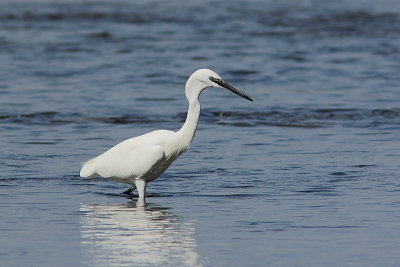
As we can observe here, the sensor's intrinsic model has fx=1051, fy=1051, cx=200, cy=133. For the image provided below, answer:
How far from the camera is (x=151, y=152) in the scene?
9797 mm

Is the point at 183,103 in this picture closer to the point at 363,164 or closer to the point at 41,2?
the point at 363,164

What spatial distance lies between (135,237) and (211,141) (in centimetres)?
542

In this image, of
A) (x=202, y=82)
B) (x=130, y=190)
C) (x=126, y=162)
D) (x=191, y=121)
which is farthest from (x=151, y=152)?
A: (x=202, y=82)

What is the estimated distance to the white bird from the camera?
9.86 metres

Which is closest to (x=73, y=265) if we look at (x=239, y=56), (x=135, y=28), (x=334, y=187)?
(x=334, y=187)

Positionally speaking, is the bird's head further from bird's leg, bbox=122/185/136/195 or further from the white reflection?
the white reflection

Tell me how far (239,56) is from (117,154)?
45.3 ft

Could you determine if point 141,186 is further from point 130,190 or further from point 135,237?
point 135,237

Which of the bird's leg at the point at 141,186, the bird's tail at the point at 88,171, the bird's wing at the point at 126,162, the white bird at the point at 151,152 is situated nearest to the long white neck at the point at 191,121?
the white bird at the point at 151,152

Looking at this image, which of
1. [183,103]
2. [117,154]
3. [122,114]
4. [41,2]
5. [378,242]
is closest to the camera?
[378,242]

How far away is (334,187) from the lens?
404 inches

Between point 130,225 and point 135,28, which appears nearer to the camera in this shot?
point 130,225

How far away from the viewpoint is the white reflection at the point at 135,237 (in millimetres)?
7367

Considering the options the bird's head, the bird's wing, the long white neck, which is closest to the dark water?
the bird's wing
